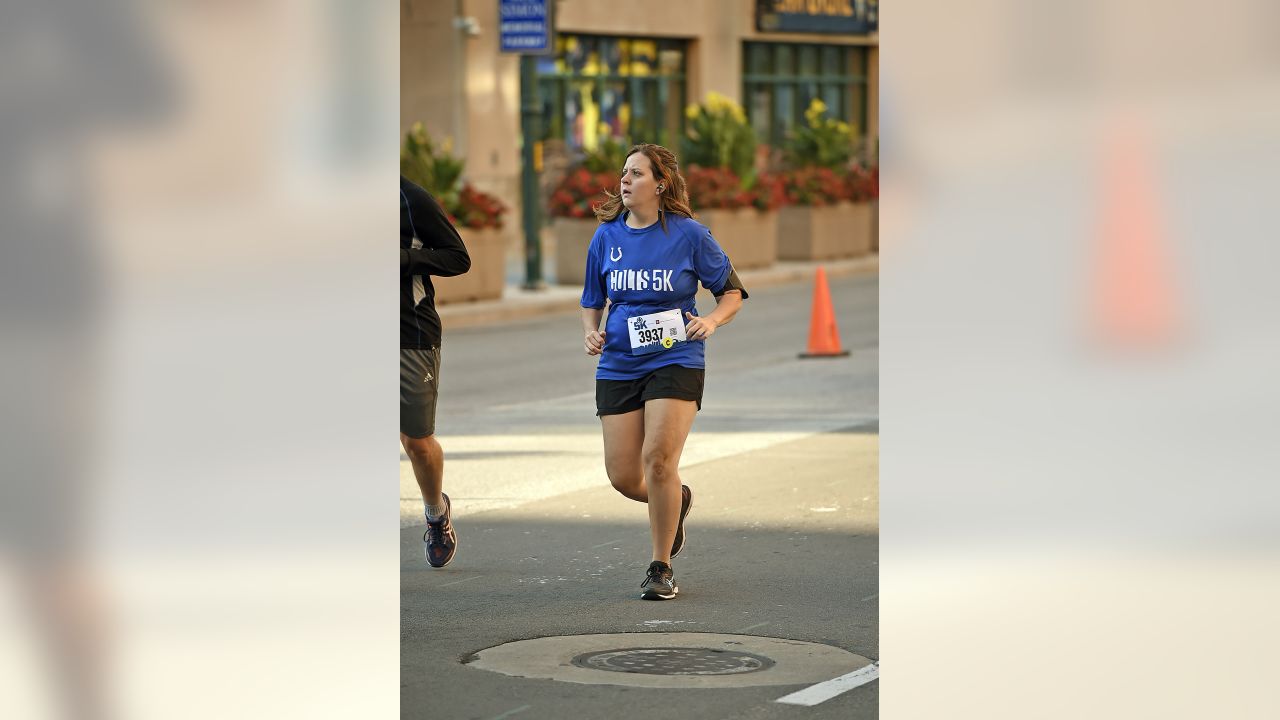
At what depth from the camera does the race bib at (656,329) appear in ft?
27.4

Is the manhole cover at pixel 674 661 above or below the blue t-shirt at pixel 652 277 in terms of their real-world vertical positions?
below

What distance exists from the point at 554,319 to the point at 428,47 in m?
11.1

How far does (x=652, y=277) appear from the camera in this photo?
8.40 metres

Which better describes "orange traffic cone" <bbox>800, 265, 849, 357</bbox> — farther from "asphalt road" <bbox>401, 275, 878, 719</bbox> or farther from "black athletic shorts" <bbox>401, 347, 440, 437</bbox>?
"black athletic shorts" <bbox>401, 347, 440, 437</bbox>

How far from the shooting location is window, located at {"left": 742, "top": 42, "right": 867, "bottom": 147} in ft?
142

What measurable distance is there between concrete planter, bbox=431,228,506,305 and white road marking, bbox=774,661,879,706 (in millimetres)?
17904

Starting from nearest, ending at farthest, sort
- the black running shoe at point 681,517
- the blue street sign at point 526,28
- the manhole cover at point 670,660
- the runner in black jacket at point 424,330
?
the manhole cover at point 670,660 < the black running shoe at point 681,517 < the runner in black jacket at point 424,330 < the blue street sign at point 526,28

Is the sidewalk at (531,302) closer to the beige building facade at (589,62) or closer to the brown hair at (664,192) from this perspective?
the beige building facade at (589,62)

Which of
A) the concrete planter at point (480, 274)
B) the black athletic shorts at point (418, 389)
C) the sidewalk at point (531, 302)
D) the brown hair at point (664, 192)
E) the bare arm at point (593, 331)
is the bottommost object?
the sidewalk at point (531, 302)

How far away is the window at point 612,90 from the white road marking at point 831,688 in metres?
28.8
